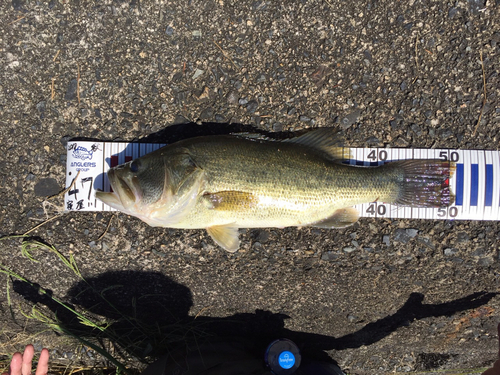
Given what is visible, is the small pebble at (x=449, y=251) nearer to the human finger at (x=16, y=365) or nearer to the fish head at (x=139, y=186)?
the fish head at (x=139, y=186)

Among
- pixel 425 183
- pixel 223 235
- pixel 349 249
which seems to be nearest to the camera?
pixel 223 235

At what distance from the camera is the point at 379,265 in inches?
122

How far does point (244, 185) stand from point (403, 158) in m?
1.63

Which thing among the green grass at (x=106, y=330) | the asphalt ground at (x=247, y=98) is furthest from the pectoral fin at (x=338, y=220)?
the green grass at (x=106, y=330)

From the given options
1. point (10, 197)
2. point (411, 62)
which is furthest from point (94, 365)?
point (411, 62)

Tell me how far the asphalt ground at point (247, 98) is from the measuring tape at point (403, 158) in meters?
0.10

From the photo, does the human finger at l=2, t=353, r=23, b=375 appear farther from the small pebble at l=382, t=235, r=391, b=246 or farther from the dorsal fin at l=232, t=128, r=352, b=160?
the small pebble at l=382, t=235, r=391, b=246

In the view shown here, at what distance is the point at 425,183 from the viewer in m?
2.82

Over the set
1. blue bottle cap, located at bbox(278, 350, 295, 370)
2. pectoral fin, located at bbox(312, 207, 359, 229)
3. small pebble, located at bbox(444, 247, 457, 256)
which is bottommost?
blue bottle cap, located at bbox(278, 350, 295, 370)

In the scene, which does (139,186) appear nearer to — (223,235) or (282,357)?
(223,235)

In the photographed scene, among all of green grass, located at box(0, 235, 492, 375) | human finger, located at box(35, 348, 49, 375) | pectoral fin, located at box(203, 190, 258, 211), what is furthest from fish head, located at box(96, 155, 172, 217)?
human finger, located at box(35, 348, 49, 375)

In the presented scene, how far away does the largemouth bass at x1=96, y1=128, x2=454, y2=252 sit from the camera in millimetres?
2477

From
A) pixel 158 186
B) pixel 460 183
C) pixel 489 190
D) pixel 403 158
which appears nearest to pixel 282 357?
pixel 158 186

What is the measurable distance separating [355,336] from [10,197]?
12.9ft
